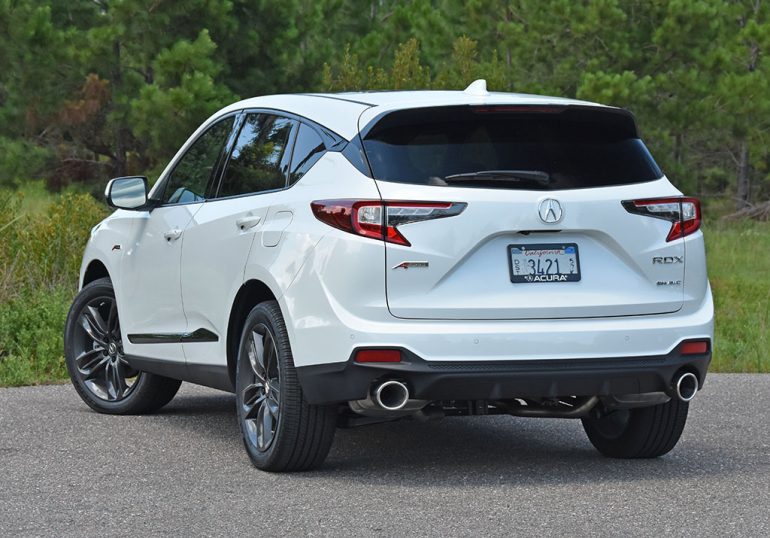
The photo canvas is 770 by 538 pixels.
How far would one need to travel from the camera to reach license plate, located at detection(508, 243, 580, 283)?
6.56 metres

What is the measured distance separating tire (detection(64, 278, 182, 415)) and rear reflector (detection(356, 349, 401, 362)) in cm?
294

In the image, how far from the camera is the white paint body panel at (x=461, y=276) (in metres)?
6.43

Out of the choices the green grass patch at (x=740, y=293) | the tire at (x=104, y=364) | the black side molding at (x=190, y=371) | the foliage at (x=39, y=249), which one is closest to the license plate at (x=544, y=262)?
the black side molding at (x=190, y=371)

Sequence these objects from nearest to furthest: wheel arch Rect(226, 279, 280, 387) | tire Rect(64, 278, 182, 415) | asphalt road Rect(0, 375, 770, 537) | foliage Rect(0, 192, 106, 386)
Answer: asphalt road Rect(0, 375, 770, 537) → wheel arch Rect(226, 279, 280, 387) → tire Rect(64, 278, 182, 415) → foliage Rect(0, 192, 106, 386)

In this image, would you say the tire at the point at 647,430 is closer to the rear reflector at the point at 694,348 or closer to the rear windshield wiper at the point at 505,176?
the rear reflector at the point at 694,348

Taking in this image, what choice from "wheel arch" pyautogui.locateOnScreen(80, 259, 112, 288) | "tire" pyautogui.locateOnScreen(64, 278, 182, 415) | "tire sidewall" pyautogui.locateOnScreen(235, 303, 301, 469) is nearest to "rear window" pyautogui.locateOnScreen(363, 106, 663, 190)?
"tire sidewall" pyautogui.locateOnScreen(235, 303, 301, 469)

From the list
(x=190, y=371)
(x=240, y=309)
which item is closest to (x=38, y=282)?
(x=190, y=371)

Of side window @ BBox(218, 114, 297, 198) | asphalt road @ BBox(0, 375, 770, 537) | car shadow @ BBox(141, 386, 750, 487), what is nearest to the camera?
asphalt road @ BBox(0, 375, 770, 537)

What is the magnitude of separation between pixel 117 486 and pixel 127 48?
69.0 feet

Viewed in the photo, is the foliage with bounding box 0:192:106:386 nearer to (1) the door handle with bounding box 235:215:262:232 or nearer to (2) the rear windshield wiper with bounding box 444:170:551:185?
(1) the door handle with bounding box 235:215:262:232

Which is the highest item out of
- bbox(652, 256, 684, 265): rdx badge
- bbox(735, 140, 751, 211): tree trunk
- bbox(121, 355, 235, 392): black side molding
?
bbox(652, 256, 684, 265): rdx badge

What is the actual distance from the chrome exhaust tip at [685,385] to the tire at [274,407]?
1553 millimetres

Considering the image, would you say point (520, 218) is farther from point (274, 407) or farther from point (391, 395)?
point (274, 407)

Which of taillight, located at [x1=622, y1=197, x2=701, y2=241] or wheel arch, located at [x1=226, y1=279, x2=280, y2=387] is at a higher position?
taillight, located at [x1=622, y1=197, x2=701, y2=241]
